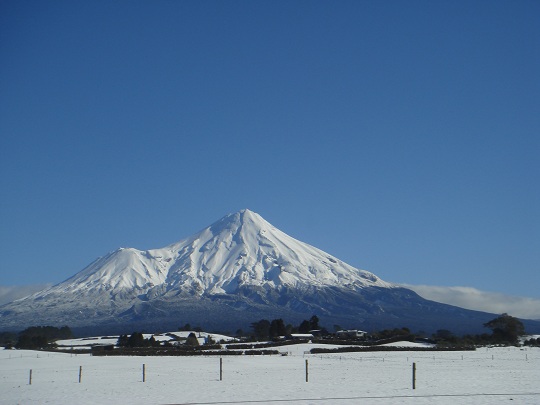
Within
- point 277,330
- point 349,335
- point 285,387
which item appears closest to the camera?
point 285,387

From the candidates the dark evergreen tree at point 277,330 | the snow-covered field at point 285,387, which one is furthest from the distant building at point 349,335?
the snow-covered field at point 285,387

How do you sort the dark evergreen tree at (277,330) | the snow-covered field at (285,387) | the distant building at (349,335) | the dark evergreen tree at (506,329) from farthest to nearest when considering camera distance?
1. the dark evergreen tree at (277,330)
2. the distant building at (349,335)
3. the dark evergreen tree at (506,329)
4. the snow-covered field at (285,387)

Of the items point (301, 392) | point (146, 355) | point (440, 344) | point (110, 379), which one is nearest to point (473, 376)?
point (301, 392)

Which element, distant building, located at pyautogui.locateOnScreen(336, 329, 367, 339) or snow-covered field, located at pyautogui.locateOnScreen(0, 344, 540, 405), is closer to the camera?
snow-covered field, located at pyautogui.locateOnScreen(0, 344, 540, 405)

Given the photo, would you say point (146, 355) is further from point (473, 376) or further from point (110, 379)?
point (473, 376)

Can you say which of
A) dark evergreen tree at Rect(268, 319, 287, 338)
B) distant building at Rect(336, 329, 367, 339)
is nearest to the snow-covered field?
distant building at Rect(336, 329, 367, 339)

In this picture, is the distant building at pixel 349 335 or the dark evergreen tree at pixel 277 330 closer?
the distant building at pixel 349 335

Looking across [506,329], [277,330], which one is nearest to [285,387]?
[277,330]

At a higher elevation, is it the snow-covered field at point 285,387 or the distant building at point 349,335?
the distant building at point 349,335

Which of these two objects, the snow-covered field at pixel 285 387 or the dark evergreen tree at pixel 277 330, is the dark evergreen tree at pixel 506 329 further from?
the snow-covered field at pixel 285 387

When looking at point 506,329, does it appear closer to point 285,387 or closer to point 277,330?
point 277,330

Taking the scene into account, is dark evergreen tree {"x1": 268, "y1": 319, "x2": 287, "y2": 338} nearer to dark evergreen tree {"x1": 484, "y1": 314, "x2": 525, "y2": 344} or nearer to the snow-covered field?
dark evergreen tree {"x1": 484, "y1": 314, "x2": 525, "y2": 344}

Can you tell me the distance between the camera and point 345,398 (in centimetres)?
2498

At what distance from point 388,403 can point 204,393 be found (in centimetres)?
811
